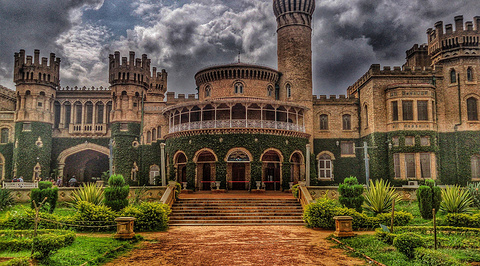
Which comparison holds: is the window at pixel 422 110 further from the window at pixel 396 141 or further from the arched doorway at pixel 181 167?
the arched doorway at pixel 181 167

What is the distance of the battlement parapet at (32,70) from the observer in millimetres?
37500

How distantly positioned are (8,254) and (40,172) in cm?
2903

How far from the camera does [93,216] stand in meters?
16.5

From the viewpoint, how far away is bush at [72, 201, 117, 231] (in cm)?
1634

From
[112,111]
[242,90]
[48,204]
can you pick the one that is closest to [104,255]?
[48,204]

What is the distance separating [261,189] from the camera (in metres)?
28.4

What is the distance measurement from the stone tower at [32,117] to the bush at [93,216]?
23727mm

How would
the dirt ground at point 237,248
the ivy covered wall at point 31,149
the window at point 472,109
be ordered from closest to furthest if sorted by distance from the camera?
the dirt ground at point 237,248 → the window at point 472,109 → the ivy covered wall at point 31,149

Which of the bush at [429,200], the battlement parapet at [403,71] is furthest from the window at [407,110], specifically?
the bush at [429,200]

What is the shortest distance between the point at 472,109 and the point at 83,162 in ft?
133

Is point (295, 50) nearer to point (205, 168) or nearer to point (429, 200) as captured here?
point (205, 168)

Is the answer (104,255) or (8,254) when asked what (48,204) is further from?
(104,255)

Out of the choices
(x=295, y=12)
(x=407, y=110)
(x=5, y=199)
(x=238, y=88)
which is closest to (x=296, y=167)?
(x=238, y=88)

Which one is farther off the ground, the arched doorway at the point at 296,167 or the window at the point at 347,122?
the window at the point at 347,122
